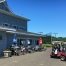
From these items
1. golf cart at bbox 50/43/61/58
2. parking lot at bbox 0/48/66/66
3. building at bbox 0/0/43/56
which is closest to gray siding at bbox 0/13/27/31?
building at bbox 0/0/43/56

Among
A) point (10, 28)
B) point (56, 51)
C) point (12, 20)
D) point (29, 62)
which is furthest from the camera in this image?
point (12, 20)

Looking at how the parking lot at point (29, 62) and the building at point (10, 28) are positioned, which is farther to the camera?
the building at point (10, 28)

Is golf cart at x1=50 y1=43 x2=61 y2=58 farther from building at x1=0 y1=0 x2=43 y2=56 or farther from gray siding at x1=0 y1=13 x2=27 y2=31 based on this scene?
gray siding at x1=0 y1=13 x2=27 y2=31

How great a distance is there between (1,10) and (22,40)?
6.62 metres

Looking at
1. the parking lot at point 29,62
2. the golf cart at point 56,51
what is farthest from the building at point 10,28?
the golf cart at point 56,51

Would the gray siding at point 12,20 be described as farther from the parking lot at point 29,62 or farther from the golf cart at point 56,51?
the parking lot at point 29,62

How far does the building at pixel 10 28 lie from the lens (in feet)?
81.3

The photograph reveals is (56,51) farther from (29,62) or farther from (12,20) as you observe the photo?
(12,20)

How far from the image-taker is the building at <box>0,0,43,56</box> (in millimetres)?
24766

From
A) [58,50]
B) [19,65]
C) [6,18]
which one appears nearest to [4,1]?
[6,18]

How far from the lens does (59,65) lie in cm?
1655

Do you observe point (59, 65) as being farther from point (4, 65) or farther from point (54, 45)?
point (54, 45)

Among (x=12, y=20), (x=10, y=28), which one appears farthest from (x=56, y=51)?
(x=12, y=20)

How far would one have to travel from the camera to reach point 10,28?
80.9ft
